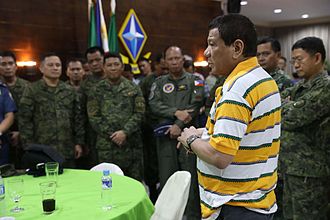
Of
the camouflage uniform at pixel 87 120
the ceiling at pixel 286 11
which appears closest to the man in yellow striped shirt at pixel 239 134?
the camouflage uniform at pixel 87 120

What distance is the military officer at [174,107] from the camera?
353cm

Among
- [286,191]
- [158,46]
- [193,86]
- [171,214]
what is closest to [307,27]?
[158,46]

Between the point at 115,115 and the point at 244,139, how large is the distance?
2.34 meters

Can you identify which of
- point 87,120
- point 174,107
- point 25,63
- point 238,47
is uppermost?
point 25,63

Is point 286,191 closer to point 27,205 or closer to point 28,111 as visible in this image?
point 27,205

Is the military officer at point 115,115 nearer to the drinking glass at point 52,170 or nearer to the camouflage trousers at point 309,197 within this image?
the drinking glass at point 52,170

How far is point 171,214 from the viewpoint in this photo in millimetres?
1967

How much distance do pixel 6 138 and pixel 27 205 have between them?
6.50 feet

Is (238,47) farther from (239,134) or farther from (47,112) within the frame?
(47,112)

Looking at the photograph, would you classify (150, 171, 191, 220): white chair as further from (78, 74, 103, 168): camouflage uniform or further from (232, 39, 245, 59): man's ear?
(78, 74, 103, 168): camouflage uniform

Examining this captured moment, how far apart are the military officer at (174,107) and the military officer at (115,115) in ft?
0.72

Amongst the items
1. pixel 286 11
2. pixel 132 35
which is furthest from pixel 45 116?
pixel 286 11

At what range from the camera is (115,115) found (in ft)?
11.9

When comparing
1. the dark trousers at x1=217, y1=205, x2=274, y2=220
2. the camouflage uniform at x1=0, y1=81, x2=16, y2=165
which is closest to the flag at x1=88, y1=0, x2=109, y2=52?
the camouflage uniform at x1=0, y1=81, x2=16, y2=165
